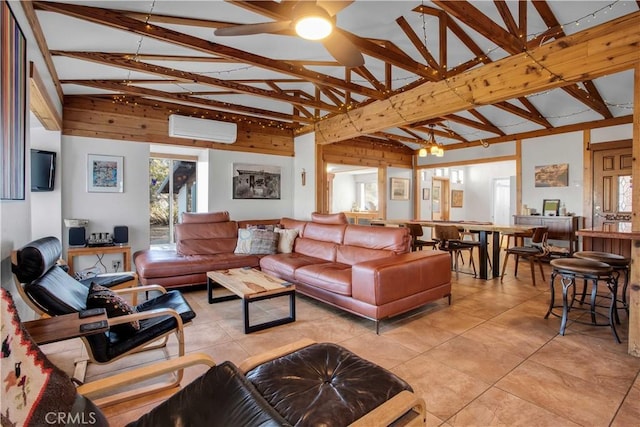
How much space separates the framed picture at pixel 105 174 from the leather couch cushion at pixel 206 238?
3.87ft

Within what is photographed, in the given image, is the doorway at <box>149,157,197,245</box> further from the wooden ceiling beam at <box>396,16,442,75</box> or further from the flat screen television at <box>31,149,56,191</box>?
the wooden ceiling beam at <box>396,16,442,75</box>

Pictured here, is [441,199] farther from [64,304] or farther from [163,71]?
[64,304]

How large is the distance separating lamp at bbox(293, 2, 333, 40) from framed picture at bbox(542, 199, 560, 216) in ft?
20.3

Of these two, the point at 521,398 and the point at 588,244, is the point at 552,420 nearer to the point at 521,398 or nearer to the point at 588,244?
the point at 521,398

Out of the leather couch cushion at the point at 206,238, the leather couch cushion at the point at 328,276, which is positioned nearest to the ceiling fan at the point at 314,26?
the leather couch cushion at the point at 328,276

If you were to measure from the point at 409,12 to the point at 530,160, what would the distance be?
481 cm

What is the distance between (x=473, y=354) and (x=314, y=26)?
8.64 ft

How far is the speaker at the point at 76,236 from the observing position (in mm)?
4340

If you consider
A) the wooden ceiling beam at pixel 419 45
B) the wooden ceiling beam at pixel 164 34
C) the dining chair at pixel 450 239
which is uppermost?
the wooden ceiling beam at pixel 419 45

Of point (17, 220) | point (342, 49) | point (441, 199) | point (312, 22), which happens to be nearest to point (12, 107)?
point (17, 220)

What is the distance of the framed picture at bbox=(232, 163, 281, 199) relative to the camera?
6055 millimetres

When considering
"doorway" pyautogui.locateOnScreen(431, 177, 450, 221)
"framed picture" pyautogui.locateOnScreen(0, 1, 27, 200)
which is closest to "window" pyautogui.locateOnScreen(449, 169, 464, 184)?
"doorway" pyautogui.locateOnScreen(431, 177, 450, 221)

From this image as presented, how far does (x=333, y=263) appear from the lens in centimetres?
407

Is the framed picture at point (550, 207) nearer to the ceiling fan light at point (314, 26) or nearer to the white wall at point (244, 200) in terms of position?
the white wall at point (244, 200)
